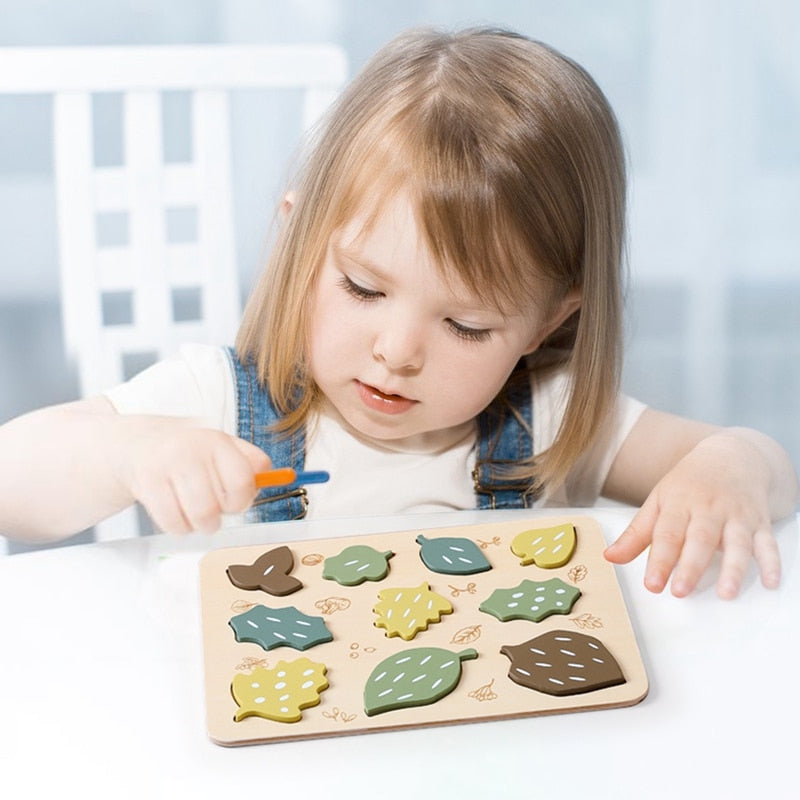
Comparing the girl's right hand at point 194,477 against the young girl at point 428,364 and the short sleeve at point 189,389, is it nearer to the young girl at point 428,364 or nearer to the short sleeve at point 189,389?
the young girl at point 428,364

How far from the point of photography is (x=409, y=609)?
654 mm

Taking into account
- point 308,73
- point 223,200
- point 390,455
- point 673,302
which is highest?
point 308,73

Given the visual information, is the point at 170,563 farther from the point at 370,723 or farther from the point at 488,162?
the point at 488,162

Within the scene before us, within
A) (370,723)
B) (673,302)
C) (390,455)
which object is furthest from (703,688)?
(673,302)

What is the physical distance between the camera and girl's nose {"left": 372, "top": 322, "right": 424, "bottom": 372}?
811mm

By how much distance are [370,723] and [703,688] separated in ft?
0.57

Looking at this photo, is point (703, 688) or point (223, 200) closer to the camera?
point (703, 688)

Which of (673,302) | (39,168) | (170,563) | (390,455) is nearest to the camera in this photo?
(170,563)

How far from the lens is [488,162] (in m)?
0.81

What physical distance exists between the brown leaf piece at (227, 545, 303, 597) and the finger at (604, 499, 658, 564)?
0.62ft

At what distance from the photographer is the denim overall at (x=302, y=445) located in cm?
94

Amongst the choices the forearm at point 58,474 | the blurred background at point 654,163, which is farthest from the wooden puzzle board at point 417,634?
the blurred background at point 654,163

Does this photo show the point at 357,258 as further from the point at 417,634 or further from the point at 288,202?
the point at 417,634

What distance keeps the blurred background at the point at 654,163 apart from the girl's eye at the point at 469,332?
749mm
